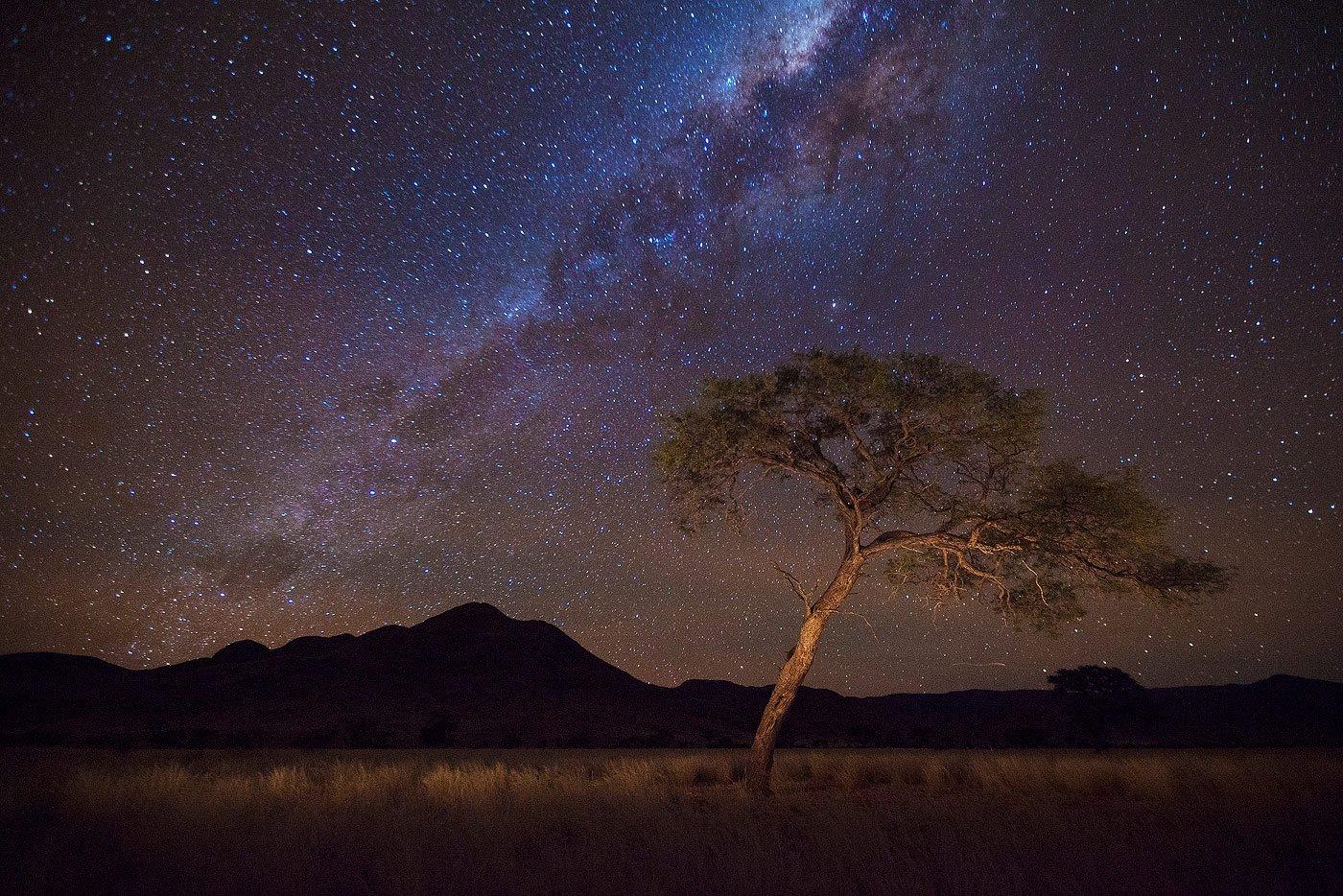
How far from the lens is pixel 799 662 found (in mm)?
16016

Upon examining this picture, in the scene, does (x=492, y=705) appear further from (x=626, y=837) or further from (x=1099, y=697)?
(x=626, y=837)

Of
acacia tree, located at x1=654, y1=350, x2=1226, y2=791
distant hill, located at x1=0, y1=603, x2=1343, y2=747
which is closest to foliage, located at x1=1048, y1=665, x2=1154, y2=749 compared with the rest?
distant hill, located at x1=0, y1=603, x2=1343, y2=747

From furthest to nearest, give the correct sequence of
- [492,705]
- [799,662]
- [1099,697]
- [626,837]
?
1. [492,705]
2. [1099,697]
3. [799,662]
4. [626,837]

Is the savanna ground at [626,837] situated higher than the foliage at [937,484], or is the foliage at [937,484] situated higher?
the foliage at [937,484]

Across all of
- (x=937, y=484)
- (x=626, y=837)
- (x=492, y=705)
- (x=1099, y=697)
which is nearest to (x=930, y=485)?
(x=937, y=484)

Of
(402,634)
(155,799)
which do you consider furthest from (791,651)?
(402,634)

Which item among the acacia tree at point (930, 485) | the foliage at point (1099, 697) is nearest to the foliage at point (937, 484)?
the acacia tree at point (930, 485)

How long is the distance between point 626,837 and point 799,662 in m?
8.52

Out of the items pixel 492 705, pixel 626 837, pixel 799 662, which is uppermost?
pixel 799 662

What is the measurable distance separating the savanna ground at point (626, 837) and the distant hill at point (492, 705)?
27.0 m

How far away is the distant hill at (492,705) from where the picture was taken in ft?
173

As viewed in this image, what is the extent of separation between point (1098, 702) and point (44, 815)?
58268 mm

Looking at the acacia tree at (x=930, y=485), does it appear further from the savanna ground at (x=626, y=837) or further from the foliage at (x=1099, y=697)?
the foliage at (x=1099, y=697)

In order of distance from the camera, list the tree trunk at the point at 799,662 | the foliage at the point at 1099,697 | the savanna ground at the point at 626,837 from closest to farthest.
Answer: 1. the savanna ground at the point at 626,837
2. the tree trunk at the point at 799,662
3. the foliage at the point at 1099,697
